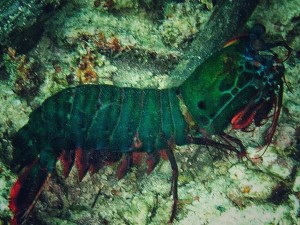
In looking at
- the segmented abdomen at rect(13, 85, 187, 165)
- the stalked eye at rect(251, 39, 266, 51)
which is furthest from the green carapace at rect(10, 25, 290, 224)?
the stalked eye at rect(251, 39, 266, 51)

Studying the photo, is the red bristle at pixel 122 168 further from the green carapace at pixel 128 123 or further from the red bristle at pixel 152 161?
the red bristle at pixel 152 161

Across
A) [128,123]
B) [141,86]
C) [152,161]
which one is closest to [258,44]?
[141,86]

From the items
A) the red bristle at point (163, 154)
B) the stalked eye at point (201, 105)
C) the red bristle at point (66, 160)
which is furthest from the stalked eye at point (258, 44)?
the red bristle at point (66, 160)

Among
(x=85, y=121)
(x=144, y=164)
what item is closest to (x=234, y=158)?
(x=144, y=164)

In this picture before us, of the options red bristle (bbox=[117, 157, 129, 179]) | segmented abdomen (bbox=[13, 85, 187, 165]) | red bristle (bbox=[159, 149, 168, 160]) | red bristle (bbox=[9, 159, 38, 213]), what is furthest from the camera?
red bristle (bbox=[159, 149, 168, 160])

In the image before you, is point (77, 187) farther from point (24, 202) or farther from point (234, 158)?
point (234, 158)

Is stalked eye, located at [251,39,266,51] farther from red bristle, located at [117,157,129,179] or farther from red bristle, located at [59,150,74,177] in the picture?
red bristle, located at [59,150,74,177]
